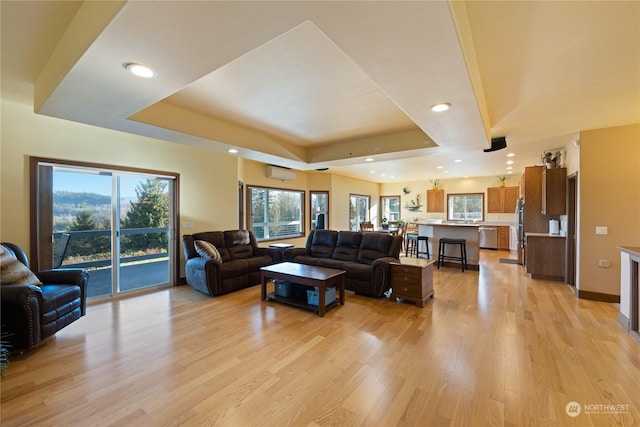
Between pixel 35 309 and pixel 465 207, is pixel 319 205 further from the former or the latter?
pixel 35 309

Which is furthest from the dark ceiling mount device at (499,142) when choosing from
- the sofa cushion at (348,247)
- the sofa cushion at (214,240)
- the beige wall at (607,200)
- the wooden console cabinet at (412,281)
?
the sofa cushion at (214,240)

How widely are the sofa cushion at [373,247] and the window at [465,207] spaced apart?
21.1 ft

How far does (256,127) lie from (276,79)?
159cm

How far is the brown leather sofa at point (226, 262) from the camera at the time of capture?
4.19 meters

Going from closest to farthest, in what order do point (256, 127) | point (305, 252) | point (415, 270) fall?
point (415, 270) < point (256, 127) < point (305, 252)

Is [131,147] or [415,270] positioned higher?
[131,147]

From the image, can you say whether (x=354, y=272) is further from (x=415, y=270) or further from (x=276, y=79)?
(x=276, y=79)

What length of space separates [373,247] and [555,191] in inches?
139

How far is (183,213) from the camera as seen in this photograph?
16.3ft

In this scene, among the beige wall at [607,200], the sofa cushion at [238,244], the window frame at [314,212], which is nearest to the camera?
the beige wall at [607,200]

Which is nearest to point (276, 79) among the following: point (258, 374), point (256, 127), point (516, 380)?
point (256, 127)

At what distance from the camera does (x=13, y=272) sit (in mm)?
2680

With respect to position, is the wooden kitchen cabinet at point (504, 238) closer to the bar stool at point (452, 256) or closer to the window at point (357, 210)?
the bar stool at point (452, 256)

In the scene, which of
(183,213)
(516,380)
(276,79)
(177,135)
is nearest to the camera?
(516,380)
